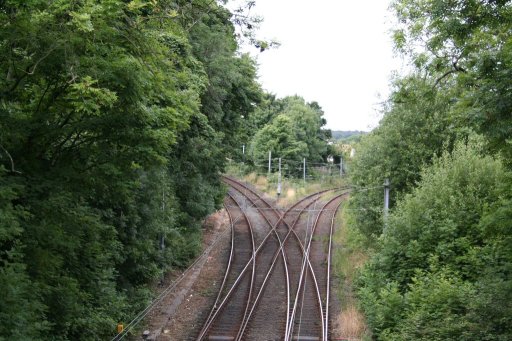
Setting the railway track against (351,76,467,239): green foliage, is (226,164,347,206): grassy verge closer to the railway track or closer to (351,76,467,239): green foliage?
the railway track

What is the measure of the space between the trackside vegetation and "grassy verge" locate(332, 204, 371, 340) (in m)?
0.48

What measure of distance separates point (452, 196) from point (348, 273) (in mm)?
7236

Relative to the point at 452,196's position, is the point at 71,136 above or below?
above

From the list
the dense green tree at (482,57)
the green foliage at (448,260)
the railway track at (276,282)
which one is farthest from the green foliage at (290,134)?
the dense green tree at (482,57)

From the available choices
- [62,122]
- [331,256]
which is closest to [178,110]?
[62,122]

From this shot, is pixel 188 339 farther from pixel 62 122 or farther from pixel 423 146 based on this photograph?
pixel 423 146

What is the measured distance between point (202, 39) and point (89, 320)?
10846 mm

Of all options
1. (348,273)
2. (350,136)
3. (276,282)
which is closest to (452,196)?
(348,273)

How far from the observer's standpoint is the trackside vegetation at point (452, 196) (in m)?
9.23

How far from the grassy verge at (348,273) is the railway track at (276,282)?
47 centimetres

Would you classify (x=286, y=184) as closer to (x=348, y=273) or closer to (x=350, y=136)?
(x=348, y=273)

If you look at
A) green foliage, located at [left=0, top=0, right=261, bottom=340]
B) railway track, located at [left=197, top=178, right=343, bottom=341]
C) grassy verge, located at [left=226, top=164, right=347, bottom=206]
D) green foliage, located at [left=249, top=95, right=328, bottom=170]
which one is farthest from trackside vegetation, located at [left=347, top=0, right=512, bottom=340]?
green foliage, located at [left=249, top=95, right=328, bottom=170]

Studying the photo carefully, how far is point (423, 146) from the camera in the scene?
61.6ft

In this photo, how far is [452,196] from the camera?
13805mm
